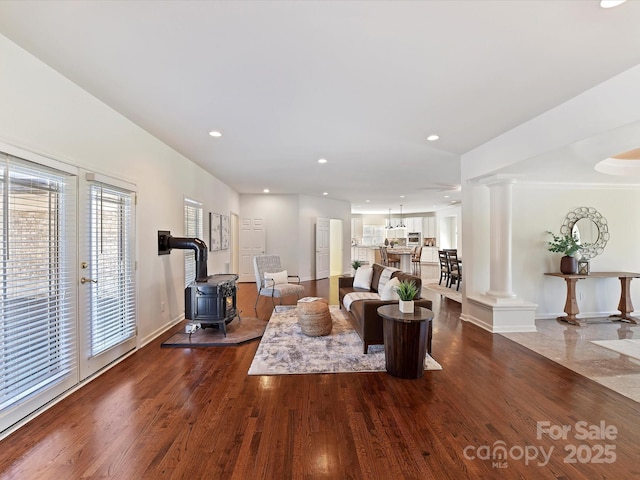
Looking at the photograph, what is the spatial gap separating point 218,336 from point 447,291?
235 inches

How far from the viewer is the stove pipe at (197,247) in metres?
4.15

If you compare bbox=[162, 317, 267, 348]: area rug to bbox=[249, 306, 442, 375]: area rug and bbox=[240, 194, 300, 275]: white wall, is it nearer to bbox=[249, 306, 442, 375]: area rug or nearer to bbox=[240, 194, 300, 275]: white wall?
bbox=[249, 306, 442, 375]: area rug

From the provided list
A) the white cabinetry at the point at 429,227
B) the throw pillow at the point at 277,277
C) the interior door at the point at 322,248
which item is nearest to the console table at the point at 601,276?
the throw pillow at the point at 277,277

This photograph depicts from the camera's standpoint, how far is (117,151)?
3.24 m

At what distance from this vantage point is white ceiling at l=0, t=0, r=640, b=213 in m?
1.78

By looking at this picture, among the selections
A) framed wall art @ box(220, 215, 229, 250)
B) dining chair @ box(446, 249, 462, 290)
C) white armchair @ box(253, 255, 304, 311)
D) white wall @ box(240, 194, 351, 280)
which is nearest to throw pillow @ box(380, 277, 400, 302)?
white armchair @ box(253, 255, 304, 311)

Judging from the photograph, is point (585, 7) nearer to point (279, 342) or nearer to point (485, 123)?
point (485, 123)

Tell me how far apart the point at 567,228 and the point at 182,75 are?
622 centimetres

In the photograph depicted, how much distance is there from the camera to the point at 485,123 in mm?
3498

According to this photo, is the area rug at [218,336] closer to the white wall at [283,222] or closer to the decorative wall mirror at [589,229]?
the white wall at [283,222]

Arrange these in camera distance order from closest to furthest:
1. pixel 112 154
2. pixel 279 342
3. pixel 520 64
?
pixel 520 64 < pixel 112 154 < pixel 279 342

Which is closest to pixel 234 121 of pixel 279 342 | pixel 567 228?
pixel 279 342

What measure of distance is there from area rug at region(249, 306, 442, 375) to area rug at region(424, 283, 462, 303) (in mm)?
3504

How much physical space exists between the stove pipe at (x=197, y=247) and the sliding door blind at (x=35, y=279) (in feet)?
5.10
